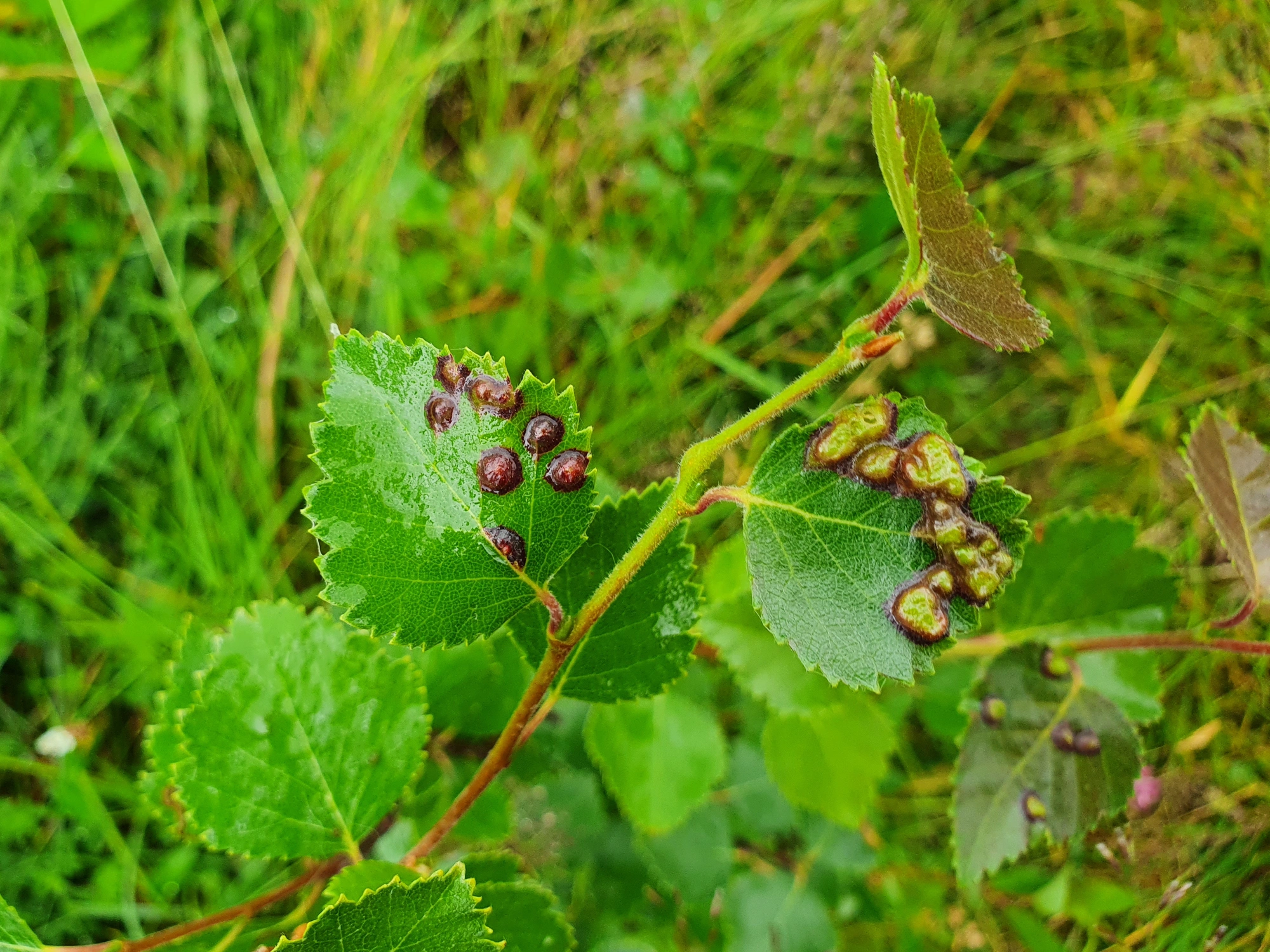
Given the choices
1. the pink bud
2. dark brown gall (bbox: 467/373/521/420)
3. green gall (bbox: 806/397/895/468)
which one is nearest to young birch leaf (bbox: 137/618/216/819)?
dark brown gall (bbox: 467/373/521/420)

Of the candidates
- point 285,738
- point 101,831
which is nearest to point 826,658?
point 285,738

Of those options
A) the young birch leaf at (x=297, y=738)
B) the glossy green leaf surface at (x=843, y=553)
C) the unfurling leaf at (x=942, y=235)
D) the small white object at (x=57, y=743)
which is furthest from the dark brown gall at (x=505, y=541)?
the small white object at (x=57, y=743)

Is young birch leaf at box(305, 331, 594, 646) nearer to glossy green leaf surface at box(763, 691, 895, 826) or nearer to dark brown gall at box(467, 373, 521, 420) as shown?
dark brown gall at box(467, 373, 521, 420)

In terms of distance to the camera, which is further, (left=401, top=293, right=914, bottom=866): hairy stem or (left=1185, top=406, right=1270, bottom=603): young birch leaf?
(left=1185, top=406, right=1270, bottom=603): young birch leaf

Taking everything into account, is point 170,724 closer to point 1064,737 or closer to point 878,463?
point 878,463

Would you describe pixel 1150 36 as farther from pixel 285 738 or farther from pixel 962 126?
pixel 285 738

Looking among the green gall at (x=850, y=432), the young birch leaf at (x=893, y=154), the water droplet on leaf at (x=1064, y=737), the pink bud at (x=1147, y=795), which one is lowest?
the pink bud at (x=1147, y=795)

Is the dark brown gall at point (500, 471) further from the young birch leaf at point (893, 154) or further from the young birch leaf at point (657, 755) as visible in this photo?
the young birch leaf at point (657, 755)

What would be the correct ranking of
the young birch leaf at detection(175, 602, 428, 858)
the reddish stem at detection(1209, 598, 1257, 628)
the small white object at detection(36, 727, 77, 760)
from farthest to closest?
the small white object at detection(36, 727, 77, 760)
the reddish stem at detection(1209, 598, 1257, 628)
the young birch leaf at detection(175, 602, 428, 858)
